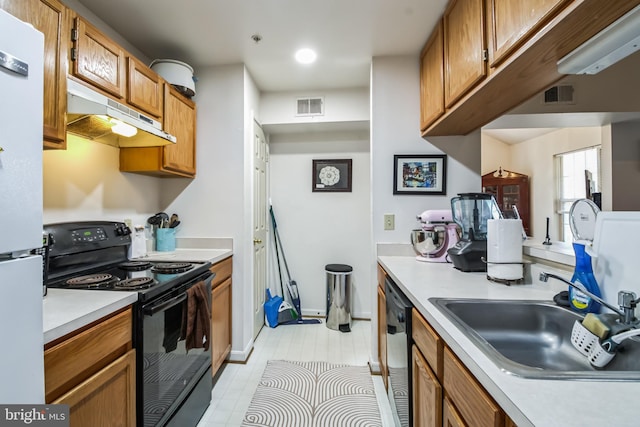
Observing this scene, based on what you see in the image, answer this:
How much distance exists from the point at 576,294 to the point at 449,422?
0.65 metres

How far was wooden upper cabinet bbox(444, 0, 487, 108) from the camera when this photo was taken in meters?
1.27

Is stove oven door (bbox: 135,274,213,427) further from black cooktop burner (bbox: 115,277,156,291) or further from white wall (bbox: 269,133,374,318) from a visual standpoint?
white wall (bbox: 269,133,374,318)

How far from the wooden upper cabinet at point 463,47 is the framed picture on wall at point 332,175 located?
5.19 ft

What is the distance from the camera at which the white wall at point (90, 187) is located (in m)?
1.50

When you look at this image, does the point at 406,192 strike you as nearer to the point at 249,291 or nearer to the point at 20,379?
the point at 249,291

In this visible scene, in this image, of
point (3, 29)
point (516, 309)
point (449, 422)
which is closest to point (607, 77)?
point (516, 309)

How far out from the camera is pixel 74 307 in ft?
3.17

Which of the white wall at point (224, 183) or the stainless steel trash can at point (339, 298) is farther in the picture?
the stainless steel trash can at point (339, 298)

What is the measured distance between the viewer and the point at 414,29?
1.86m

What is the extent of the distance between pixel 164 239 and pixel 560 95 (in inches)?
113

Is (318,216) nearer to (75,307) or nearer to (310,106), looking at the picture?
(310,106)

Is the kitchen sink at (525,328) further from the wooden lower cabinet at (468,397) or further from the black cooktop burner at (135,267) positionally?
the black cooktop burner at (135,267)

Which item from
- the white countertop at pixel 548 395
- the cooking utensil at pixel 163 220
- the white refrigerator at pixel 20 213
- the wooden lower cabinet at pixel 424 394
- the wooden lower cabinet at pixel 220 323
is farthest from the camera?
the cooking utensil at pixel 163 220

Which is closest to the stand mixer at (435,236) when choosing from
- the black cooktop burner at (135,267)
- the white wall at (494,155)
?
the black cooktop burner at (135,267)
